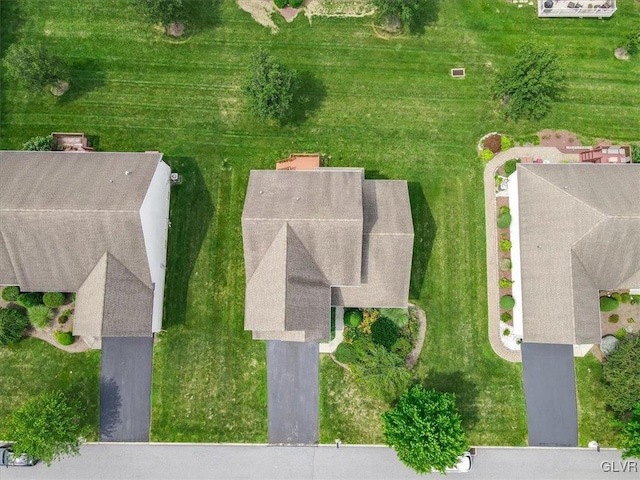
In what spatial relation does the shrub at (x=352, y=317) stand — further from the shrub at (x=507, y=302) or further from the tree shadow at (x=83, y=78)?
the tree shadow at (x=83, y=78)

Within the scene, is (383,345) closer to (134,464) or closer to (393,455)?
(393,455)

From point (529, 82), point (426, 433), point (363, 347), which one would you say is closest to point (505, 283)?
point (363, 347)

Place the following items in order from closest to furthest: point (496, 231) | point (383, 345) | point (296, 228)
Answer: point (296, 228) < point (383, 345) < point (496, 231)

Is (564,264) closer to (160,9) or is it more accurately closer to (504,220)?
(504,220)

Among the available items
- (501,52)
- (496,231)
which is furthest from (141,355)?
(501,52)

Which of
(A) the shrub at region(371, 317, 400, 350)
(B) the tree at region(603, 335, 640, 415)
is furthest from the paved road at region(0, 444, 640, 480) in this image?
(A) the shrub at region(371, 317, 400, 350)

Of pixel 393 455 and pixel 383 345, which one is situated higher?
pixel 383 345

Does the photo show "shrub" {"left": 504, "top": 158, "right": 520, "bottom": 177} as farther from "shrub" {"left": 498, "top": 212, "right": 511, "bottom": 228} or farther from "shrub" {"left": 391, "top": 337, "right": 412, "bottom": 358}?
"shrub" {"left": 391, "top": 337, "right": 412, "bottom": 358}
